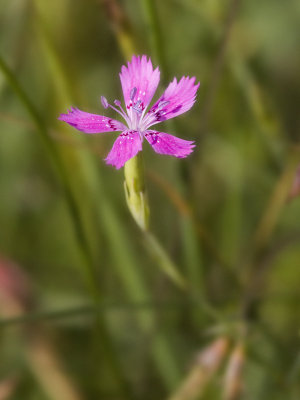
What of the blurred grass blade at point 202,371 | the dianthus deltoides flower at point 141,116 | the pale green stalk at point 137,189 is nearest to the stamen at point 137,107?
the dianthus deltoides flower at point 141,116

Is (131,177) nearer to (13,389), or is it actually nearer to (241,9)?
(13,389)

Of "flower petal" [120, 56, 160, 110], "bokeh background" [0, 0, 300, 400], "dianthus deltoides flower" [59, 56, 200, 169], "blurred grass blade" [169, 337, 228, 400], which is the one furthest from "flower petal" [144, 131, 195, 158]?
"blurred grass blade" [169, 337, 228, 400]

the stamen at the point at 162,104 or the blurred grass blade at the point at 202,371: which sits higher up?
the stamen at the point at 162,104

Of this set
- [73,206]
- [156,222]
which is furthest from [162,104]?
[156,222]

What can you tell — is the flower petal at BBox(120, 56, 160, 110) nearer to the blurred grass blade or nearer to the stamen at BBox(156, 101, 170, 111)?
the stamen at BBox(156, 101, 170, 111)

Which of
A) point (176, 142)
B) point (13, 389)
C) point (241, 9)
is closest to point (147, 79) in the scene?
point (176, 142)

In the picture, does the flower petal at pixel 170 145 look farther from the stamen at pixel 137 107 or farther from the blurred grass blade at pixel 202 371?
the blurred grass blade at pixel 202 371
